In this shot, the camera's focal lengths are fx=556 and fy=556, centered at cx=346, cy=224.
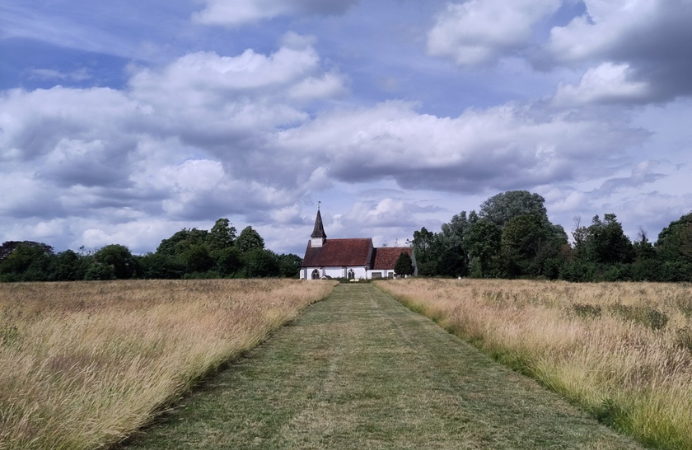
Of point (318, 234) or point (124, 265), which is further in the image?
point (318, 234)

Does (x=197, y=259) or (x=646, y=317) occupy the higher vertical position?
(x=197, y=259)

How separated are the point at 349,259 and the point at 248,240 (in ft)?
→ 80.1

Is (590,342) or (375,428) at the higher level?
(590,342)

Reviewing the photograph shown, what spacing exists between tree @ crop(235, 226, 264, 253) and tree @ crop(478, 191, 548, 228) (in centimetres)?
4324

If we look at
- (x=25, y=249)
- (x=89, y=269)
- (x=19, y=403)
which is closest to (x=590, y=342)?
(x=19, y=403)

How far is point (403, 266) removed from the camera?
291ft

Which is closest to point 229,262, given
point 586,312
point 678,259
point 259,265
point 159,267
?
point 259,265

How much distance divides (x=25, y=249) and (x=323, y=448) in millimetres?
70410

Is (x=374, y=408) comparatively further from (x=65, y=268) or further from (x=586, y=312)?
(x=65, y=268)

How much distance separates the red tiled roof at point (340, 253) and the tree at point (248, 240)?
1519cm

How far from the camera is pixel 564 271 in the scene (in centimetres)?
5544

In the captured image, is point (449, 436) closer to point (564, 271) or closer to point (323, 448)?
point (323, 448)

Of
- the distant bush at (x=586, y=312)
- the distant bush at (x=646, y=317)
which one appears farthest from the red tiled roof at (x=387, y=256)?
the distant bush at (x=646, y=317)

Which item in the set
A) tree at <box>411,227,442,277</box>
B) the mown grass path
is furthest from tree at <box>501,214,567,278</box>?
the mown grass path
